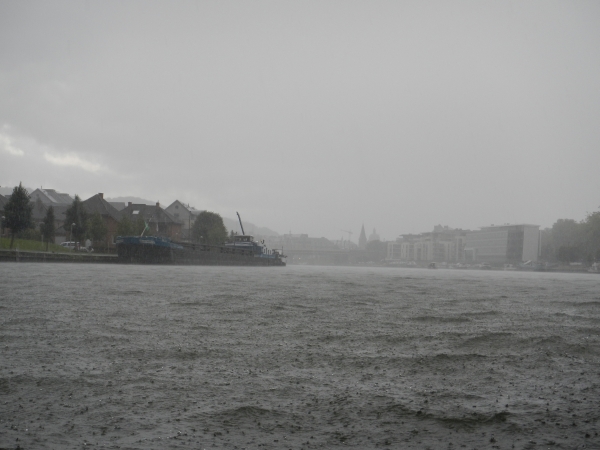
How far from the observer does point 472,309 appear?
1242cm

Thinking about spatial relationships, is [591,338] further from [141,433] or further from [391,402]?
[141,433]

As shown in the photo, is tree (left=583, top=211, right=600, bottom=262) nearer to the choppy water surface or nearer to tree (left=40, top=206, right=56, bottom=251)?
tree (left=40, top=206, right=56, bottom=251)

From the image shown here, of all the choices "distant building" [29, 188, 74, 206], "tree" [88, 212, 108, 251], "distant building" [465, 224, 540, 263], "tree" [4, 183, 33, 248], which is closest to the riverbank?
"tree" [4, 183, 33, 248]

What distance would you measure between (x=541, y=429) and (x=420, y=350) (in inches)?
115

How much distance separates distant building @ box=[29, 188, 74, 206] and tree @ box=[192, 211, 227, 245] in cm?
2564

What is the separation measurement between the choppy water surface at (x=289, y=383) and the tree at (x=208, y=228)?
8694 centimetres

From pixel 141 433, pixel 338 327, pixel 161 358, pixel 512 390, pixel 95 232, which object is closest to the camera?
pixel 141 433

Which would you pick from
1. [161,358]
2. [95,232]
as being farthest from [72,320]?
[95,232]

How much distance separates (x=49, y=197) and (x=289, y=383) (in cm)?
10697

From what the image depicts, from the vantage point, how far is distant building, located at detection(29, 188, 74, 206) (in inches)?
3829

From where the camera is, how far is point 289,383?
462 centimetres

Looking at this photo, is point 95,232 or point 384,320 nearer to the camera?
point 384,320

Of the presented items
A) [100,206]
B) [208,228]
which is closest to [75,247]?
[100,206]

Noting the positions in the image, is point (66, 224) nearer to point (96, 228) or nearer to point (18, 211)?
point (96, 228)
